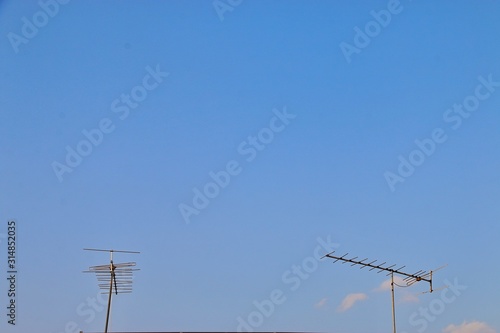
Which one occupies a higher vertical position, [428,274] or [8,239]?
[8,239]

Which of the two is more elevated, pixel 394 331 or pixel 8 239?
pixel 8 239

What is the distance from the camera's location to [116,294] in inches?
1374

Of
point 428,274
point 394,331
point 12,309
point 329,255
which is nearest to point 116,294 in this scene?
point 12,309

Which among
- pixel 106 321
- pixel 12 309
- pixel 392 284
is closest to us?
pixel 12 309

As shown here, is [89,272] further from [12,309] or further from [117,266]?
[12,309]

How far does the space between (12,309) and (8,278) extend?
53.6 inches

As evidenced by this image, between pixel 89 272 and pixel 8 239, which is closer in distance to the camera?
pixel 8 239

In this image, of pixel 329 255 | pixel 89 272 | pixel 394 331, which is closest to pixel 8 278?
pixel 89 272

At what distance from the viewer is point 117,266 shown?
34438 millimetres

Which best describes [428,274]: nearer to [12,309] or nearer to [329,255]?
[329,255]

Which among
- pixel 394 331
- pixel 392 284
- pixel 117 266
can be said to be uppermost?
pixel 117 266

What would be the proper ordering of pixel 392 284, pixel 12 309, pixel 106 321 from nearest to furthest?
pixel 12 309, pixel 106 321, pixel 392 284

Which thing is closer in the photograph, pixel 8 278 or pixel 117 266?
pixel 8 278

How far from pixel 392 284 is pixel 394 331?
9.18 feet
